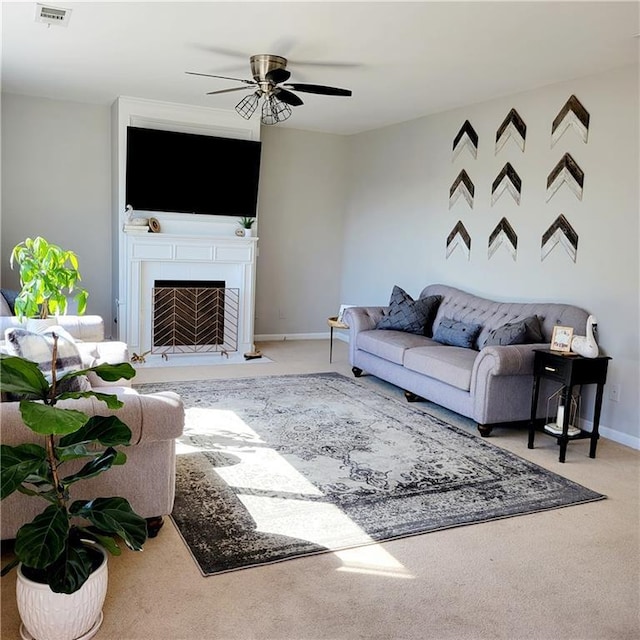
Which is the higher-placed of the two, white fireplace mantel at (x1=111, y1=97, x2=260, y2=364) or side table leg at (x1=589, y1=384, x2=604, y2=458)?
white fireplace mantel at (x1=111, y1=97, x2=260, y2=364)

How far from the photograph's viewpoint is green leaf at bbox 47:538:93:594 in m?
1.85

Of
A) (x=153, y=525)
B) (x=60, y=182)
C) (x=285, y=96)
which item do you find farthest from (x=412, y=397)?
(x=60, y=182)

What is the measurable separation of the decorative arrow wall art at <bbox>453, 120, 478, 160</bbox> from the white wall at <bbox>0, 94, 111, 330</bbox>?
365 cm

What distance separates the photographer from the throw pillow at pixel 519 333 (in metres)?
4.43

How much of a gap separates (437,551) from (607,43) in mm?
3226

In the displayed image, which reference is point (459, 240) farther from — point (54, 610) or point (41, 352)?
point (54, 610)

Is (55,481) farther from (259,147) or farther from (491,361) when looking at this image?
(259,147)

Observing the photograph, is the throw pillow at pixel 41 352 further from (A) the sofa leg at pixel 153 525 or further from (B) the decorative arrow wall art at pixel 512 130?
(B) the decorative arrow wall art at pixel 512 130

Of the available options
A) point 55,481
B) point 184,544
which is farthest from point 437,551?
point 55,481

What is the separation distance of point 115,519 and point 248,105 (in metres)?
4.99

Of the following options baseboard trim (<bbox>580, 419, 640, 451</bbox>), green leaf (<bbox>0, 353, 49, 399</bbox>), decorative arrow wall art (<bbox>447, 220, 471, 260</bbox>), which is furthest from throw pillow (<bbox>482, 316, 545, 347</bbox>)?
green leaf (<bbox>0, 353, 49, 399</bbox>)

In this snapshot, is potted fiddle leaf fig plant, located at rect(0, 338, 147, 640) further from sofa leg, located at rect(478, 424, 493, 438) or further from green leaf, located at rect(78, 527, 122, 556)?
sofa leg, located at rect(478, 424, 493, 438)

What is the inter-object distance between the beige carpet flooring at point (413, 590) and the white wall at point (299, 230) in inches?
202

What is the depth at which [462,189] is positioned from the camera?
231 inches
